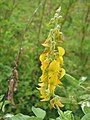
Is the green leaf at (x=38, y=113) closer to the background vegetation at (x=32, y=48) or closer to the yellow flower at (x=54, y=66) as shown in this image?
the yellow flower at (x=54, y=66)

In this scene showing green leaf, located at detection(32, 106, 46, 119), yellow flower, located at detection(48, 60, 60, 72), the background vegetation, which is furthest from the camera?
the background vegetation

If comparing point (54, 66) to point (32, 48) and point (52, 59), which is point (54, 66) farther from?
point (32, 48)

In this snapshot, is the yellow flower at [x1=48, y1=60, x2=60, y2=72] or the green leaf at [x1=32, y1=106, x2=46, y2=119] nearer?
the yellow flower at [x1=48, y1=60, x2=60, y2=72]

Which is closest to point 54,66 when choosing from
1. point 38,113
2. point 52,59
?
point 52,59

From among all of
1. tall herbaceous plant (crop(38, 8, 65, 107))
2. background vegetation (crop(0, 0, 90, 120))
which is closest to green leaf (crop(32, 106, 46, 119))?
tall herbaceous plant (crop(38, 8, 65, 107))

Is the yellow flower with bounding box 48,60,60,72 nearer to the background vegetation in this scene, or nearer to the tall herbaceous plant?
the tall herbaceous plant

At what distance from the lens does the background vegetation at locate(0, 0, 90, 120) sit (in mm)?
3650

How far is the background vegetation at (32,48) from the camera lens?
3.65 metres

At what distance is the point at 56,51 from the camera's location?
4.87 feet

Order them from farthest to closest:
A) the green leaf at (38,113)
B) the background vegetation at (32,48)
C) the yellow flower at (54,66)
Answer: the background vegetation at (32,48), the green leaf at (38,113), the yellow flower at (54,66)

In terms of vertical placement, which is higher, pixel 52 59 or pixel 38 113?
pixel 52 59

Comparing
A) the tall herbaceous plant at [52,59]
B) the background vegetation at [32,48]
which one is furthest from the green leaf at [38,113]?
the background vegetation at [32,48]

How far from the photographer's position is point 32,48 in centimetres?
397

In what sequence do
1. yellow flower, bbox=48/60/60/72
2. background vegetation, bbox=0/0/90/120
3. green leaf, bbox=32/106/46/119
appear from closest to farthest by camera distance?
yellow flower, bbox=48/60/60/72 < green leaf, bbox=32/106/46/119 < background vegetation, bbox=0/0/90/120
